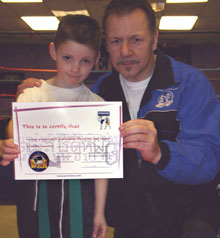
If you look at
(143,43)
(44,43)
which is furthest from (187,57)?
(143,43)

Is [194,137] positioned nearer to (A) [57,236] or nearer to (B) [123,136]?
(B) [123,136]

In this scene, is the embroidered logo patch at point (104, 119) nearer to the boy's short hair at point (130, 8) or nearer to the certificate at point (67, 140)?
the certificate at point (67, 140)

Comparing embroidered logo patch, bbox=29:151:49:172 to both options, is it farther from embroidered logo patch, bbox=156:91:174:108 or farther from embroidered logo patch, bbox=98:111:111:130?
embroidered logo patch, bbox=156:91:174:108

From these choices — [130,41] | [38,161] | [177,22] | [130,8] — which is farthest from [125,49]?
[177,22]

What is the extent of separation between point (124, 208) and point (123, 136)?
56 centimetres

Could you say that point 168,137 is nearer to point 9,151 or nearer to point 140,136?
point 140,136

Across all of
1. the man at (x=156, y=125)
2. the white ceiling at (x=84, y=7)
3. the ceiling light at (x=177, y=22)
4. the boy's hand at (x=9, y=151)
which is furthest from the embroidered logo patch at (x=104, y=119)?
the ceiling light at (x=177, y=22)

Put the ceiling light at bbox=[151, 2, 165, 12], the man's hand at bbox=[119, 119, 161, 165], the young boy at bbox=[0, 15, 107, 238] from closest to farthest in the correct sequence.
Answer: the man's hand at bbox=[119, 119, 161, 165] → the young boy at bbox=[0, 15, 107, 238] → the ceiling light at bbox=[151, 2, 165, 12]

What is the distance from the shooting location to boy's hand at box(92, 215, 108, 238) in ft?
4.00

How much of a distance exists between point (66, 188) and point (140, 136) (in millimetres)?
404

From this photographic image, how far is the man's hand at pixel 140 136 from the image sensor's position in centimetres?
102

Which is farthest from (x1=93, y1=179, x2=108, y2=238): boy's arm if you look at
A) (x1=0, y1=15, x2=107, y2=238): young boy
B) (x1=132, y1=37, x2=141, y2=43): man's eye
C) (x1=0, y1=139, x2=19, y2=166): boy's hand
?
(x1=132, y1=37, x2=141, y2=43): man's eye

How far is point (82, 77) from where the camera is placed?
4.16ft

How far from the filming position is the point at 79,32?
4.11 ft
